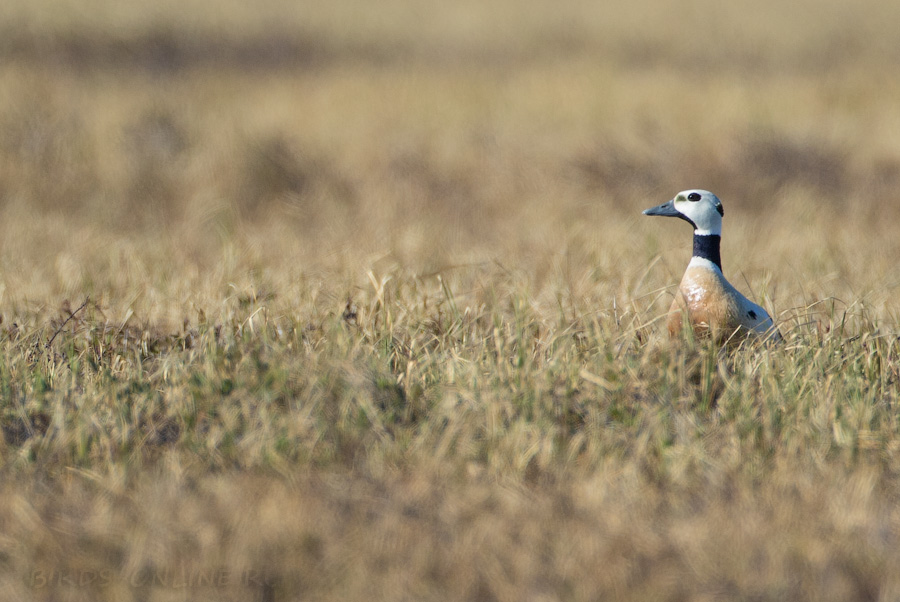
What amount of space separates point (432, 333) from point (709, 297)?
1105 millimetres

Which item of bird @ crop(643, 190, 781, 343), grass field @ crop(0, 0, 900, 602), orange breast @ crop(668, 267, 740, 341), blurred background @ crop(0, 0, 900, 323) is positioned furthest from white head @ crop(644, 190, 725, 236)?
blurred background @ crop(0, 0, 900, 323)

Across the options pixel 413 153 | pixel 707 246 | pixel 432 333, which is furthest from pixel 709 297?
pixel 413 153

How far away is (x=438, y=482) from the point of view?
115 inches

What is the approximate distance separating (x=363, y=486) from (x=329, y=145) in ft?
19.5

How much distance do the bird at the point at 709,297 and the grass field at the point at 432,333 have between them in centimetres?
9

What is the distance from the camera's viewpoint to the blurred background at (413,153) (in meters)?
5.98

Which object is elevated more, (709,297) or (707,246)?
(707,246)

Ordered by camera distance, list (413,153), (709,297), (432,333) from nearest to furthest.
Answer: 1. (709,297)
2. (432,333)
3. (413,153)

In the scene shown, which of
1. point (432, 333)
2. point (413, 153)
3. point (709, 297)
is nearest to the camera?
point (709, 297)

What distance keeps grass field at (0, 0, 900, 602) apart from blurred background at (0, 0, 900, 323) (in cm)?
4

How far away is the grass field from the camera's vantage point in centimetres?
257

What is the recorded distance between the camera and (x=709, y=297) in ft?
11.7

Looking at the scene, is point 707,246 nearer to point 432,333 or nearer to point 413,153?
point 432,333

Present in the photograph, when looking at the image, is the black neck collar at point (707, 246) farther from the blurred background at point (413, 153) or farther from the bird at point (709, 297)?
the blurred background at point (413, 153)
